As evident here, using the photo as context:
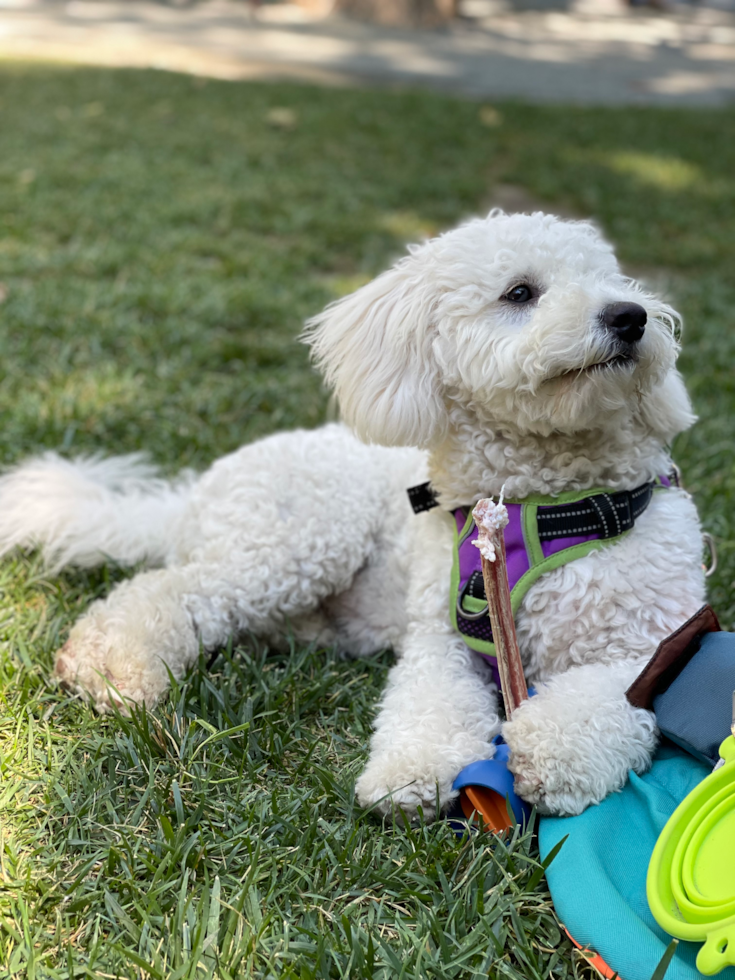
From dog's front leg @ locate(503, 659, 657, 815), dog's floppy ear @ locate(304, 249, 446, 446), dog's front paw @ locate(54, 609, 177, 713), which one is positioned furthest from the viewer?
dog's front paw @ locate(54, 609, 177, 713)

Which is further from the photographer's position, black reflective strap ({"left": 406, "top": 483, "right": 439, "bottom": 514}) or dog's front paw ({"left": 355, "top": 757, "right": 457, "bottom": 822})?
black reflective strap ({"left": 406, "top": 483, "right": 439, "bottom": 514})

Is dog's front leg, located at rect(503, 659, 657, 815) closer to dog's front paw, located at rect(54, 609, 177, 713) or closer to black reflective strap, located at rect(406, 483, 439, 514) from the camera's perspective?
black reflective strap, located at rect(406, 483, 439, 514)

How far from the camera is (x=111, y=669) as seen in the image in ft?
7.40

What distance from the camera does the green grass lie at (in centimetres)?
168

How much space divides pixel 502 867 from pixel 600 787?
25 cm

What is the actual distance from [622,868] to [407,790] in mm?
444

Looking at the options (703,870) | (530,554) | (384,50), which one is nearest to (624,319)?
(530,554)

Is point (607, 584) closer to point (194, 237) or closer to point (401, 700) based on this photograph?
point (401, 700)

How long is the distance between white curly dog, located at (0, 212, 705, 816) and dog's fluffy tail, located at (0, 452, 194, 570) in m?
0.22

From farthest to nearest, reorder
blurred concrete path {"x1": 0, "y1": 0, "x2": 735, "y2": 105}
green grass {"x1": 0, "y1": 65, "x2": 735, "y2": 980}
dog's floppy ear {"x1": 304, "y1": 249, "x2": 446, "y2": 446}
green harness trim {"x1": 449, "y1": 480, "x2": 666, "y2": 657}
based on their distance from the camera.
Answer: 1. blurred concrete path {"x1": 0, "y1": 0, "x2": 735, "y2": 105}
2. dog's floppy ear {"x1": 304, "y1": 249, "x2": 446, "y2": 446}
3. green harness trim {"x1": 449, "y1": 480, "x2": 666, "y2": 657}
4. green grass {"x1": 0, "y1": 65, "x2": 735, "y2": 980}

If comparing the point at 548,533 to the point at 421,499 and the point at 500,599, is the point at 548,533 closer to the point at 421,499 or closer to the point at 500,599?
the point at 500,599

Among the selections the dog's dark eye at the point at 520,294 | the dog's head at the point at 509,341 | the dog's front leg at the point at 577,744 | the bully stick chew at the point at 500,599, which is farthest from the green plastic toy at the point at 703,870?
the dog's dark eye at the point at 520,294

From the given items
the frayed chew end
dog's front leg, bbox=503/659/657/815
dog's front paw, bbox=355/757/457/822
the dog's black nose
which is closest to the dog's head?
the dog's black nose

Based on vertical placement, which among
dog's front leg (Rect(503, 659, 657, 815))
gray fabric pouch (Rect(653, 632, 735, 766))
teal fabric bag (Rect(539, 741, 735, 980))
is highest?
gray fabric pouch (Rect(653, 632, 735, 766))
